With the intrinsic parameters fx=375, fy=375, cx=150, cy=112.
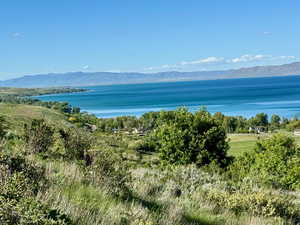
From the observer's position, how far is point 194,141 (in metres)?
22.8

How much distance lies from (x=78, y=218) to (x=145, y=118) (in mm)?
109132

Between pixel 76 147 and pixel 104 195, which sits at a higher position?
pixel 76 147

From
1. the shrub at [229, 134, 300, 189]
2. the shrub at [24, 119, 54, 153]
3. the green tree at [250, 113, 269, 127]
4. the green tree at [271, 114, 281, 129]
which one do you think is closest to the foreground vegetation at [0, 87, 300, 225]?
the shrub at [24, 119, 54, 153]

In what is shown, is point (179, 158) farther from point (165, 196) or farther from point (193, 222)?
point (193, 222)

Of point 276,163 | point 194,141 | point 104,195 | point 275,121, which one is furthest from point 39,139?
point 275,121

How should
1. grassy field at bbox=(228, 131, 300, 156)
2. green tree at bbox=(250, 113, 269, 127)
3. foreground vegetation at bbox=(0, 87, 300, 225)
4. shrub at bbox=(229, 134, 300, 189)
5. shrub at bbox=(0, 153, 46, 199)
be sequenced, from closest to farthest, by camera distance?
shrub at bbox=(0, 153, 46, 199)
foreground vegetation at bbox=(0, 87, 300, 225)
shrub at bbox=(229, 134, 300, 189)
grassy field at bbox=(228, 131, 300, 156)
green tree at bbox=(250, 113, 269, 127)

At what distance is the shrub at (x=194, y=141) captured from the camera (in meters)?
22.7

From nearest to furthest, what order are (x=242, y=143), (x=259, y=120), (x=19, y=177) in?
(x=19, y=177), (x=242, y=143), (x=259, y=120)

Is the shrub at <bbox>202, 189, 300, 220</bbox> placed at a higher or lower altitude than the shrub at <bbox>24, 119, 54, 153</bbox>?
lower

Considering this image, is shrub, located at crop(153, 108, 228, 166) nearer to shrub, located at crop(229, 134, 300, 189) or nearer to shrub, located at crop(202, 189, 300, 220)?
shrub, located at crop(229, 134, 300, 189)

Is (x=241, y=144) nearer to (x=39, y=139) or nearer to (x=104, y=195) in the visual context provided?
(x=39, y=139)

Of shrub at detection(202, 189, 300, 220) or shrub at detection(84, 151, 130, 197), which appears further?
shrub at detection(202, 189, 300, 220)

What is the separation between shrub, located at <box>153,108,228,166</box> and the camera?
2267 cm

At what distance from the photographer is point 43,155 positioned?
34.6 ft
